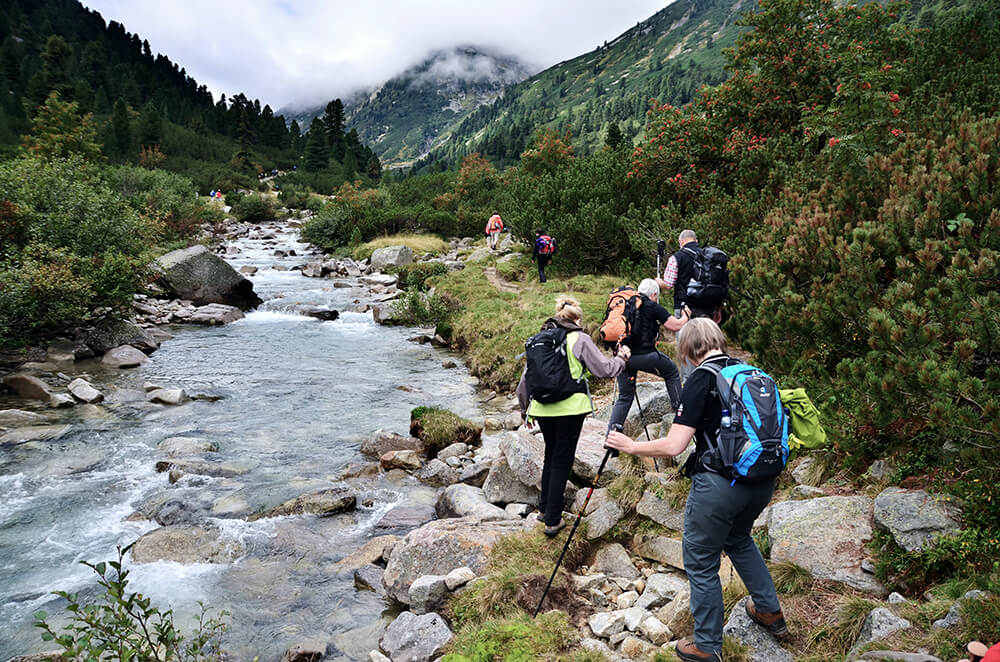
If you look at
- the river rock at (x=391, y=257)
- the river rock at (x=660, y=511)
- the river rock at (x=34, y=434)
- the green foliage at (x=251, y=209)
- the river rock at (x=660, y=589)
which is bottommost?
the river rock at (x=660, y=589)

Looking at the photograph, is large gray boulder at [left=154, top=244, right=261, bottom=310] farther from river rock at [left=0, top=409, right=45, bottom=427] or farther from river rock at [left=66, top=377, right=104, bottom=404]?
river rock at [left=0, top=409, right=45, bottom=427]

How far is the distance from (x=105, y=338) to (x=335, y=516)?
39.6ft

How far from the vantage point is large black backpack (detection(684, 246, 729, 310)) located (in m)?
6.91

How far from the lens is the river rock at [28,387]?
12.0 metres

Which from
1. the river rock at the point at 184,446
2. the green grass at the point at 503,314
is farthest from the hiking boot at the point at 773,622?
the river rock at the point at 184,446

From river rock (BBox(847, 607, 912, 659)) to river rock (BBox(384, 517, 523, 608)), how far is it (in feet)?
11.1

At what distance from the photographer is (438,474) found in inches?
355

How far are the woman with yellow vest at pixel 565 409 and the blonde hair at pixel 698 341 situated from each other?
168 cm

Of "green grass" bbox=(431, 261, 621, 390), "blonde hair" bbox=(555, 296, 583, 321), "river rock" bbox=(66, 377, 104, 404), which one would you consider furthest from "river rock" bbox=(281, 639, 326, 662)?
"river rock" bbox=(66, 377, 104, 404)

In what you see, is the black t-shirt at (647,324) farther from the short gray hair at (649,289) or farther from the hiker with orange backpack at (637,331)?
the short gray hair at (649,289)

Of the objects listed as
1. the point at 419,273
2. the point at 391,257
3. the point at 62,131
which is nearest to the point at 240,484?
the point at 419,273

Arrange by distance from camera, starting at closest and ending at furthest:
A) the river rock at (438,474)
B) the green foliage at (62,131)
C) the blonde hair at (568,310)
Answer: the blonde hair at (568,310)
the river rock at (438,474)
the green foliage at (62,131)

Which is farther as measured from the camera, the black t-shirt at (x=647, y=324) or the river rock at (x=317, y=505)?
the river rock at (x=317, y=505)

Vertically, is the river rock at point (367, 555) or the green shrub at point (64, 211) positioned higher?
the green shrub at point (64, 211)
